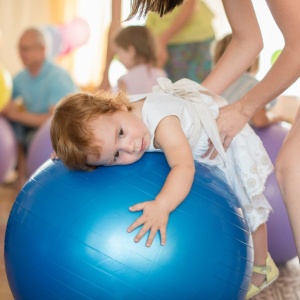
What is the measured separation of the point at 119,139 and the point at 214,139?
0.97 feet

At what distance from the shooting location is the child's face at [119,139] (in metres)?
1.70

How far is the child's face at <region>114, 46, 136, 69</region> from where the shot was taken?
361 centimetres

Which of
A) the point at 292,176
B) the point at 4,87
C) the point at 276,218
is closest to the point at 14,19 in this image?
the point at 4,87

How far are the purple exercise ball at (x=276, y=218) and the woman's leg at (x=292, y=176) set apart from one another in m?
0.66

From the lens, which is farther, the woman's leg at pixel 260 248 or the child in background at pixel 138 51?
the child in background at pixel 138 51

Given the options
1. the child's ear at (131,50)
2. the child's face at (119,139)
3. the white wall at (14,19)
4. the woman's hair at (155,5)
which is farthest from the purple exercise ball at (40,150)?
the white wall at (14,19)

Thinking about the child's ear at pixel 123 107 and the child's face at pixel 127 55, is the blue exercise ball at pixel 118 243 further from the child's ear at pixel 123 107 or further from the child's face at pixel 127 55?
the child's face at pixel 127 55

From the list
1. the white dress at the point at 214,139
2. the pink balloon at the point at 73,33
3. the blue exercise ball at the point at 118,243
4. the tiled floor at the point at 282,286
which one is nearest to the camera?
the blue exercise ball at the point at 118,243

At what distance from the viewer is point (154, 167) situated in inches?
67.8

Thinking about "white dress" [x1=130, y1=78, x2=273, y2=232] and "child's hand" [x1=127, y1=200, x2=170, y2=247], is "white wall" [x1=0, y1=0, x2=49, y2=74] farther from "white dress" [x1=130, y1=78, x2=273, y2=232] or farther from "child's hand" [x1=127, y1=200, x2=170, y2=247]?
"child's hand" [x1=127, y1=200, x2=170, y2=247]

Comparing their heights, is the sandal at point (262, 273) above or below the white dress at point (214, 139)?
below

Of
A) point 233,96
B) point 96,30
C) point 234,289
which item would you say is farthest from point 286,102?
point 234,289

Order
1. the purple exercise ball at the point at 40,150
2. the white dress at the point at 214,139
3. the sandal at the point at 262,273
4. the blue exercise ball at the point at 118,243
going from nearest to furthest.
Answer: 1. the blue exercise ball at the point at 118,243
2. the white dress at the point at 214,139
3. the sandal at the point at 262,273
4. the purple exercise ball at the point at 40,150

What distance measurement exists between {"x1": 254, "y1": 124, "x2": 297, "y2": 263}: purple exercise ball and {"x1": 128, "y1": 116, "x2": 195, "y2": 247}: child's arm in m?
0.77
